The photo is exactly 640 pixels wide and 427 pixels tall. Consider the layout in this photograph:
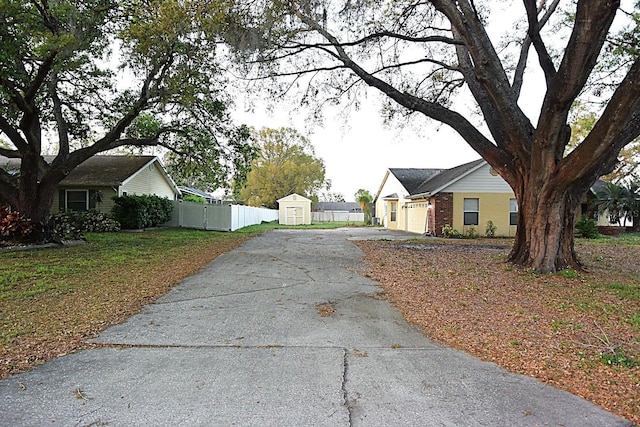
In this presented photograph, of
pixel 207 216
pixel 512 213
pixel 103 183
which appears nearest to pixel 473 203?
pixel 512 213

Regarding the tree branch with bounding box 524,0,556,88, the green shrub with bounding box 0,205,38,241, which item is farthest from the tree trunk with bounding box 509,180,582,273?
the green shrub with bounding box 0,205,38,241

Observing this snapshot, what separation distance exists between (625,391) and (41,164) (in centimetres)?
1709

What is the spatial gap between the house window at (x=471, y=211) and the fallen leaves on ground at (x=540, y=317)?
34.7 ft

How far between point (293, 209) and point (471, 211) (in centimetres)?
1998

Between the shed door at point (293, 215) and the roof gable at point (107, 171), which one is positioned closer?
the roof gable at point (107, 171)

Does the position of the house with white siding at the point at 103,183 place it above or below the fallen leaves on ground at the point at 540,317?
above

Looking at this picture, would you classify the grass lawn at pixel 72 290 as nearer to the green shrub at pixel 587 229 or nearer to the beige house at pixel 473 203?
the beige house at pixel 473 203

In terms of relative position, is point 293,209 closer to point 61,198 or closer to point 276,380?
point 61,198

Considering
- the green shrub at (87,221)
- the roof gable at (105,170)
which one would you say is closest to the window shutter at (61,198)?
the roof gable at (105,170)

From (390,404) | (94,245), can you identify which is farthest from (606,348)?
(94,245)

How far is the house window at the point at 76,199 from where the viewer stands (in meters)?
20.3

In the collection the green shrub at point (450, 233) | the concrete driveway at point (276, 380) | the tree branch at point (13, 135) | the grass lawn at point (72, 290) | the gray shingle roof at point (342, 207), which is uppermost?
the tree branch at point (13, 135)

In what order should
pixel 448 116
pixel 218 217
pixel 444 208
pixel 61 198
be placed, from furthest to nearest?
pixel 218 217 < pixel 444 208 < pixel 61 198 < pixel 448 116

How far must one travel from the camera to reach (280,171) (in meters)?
45.2
